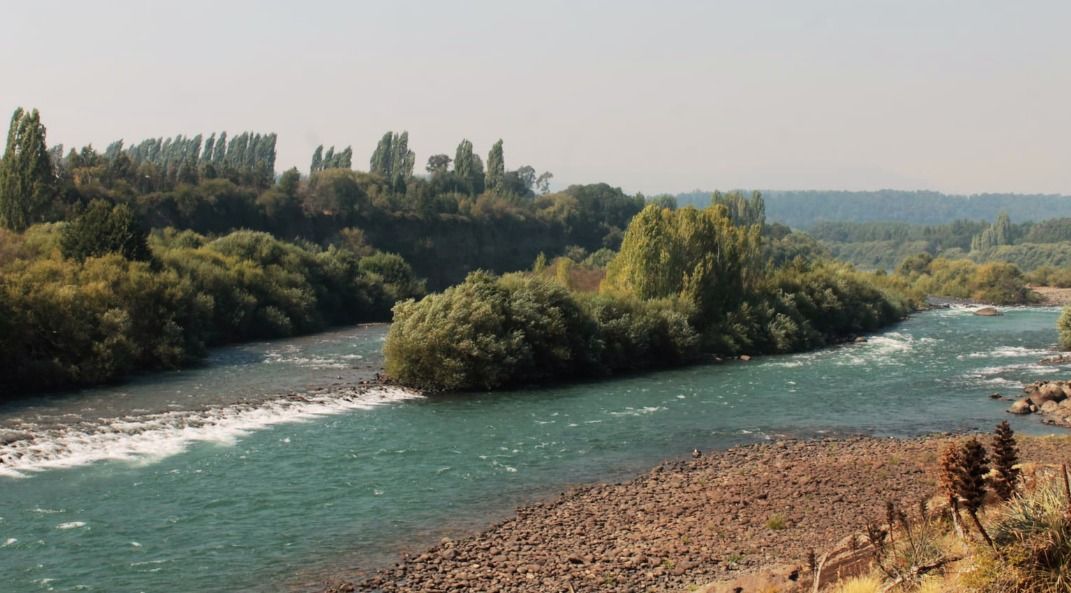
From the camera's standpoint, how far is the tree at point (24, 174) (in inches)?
2613

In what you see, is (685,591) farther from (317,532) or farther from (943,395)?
(943,395)

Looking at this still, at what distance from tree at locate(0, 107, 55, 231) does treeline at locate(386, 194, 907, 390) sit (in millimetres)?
33641

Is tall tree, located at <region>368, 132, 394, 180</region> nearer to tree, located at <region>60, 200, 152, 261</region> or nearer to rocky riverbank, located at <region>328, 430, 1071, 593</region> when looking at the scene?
tree, located at <region>60, 200, 152, 261</region>

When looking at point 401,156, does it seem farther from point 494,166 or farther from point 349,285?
point 349,285

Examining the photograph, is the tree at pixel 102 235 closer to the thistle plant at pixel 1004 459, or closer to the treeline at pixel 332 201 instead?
the treeline at pixel 332 201

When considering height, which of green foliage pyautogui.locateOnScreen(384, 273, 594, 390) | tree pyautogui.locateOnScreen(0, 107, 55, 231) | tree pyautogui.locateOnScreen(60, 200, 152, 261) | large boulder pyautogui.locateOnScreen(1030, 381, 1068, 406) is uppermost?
tree pyautogui.locateOnScreen(0, 107, 55, 231)

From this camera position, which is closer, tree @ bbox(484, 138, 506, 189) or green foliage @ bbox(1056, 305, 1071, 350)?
green foliage @ bbox(1056, 305, 1071, 350)

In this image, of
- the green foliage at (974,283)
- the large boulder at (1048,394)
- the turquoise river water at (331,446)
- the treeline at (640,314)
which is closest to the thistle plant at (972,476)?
the turquoise river water at (331,446)

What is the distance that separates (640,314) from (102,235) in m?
31.9

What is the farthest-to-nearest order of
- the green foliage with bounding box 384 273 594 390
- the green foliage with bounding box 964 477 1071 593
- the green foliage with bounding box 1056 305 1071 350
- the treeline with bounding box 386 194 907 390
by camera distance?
the green foliage with bounding box 1056 305 1071 350 → the treeline with bounding box 386 194 907 390 → the green foliage with bounding box 384 273 594 390 → the green foliage with bounding box 964 477 1071 593

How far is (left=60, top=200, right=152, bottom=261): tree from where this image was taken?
172 feet

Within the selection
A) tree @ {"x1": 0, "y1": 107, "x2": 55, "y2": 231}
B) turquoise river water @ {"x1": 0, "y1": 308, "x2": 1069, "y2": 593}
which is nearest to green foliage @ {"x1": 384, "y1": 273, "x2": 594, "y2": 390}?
turquoise river water @ {"x1": 0, "y1": 308, "x2": 1069, "y2": 593}

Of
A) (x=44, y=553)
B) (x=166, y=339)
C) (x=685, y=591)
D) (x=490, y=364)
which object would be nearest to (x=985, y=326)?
(x=490, y=364)

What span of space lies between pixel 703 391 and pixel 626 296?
13565 mm
